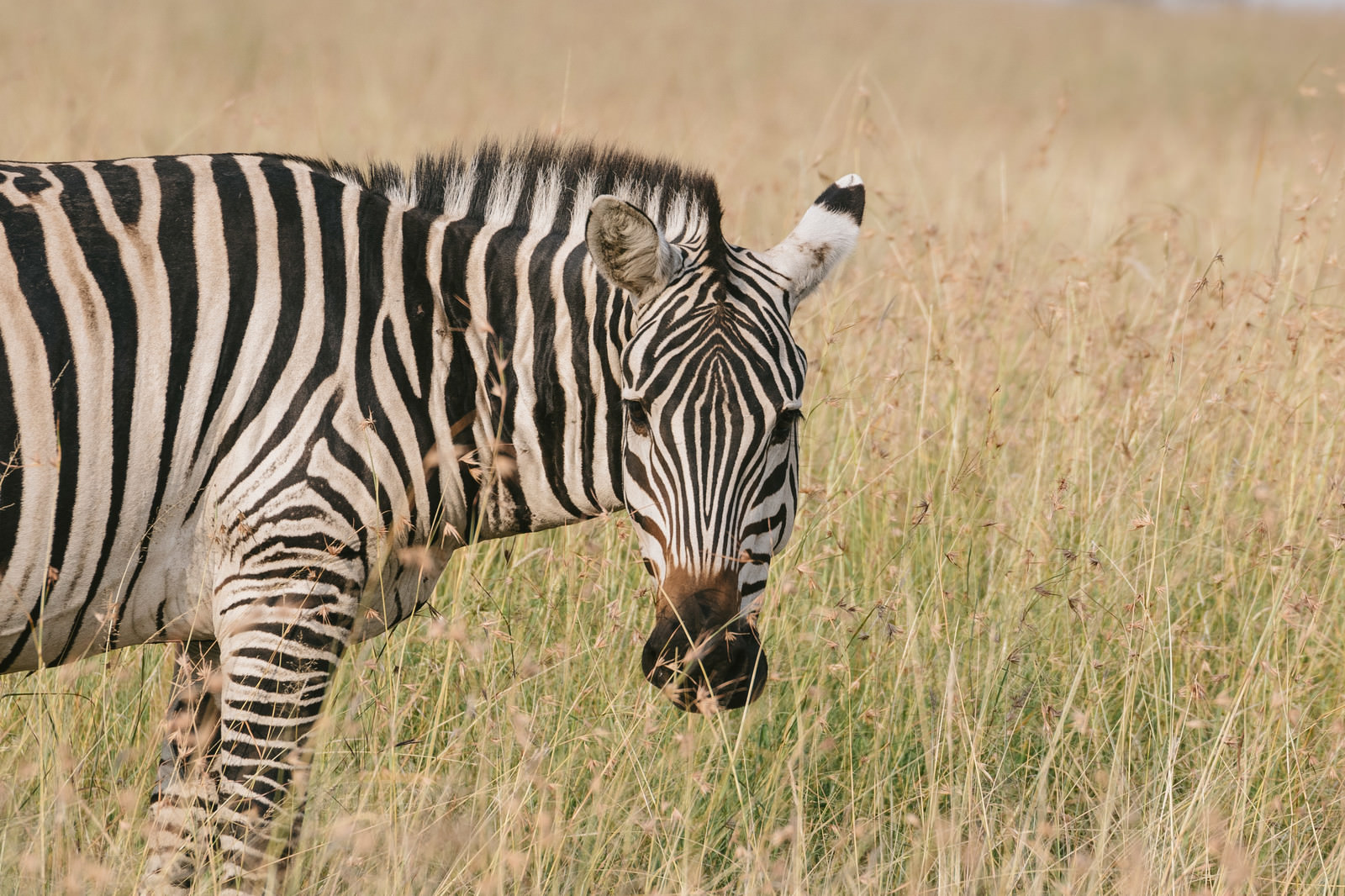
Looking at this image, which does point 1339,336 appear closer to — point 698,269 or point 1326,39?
point 698,269

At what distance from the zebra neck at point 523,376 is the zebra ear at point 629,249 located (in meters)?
0.10

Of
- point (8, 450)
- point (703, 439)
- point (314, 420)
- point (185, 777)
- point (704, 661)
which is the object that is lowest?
point (185, 777)

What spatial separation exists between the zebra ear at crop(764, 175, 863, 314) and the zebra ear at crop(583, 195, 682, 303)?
1.00 ft

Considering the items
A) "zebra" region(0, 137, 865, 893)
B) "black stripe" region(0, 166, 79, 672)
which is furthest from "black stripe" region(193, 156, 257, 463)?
"black stripe" region(0, 166, 79, 672)

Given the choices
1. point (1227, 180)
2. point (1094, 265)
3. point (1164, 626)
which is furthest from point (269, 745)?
point (1227, 180)

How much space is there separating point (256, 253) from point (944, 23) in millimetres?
33636

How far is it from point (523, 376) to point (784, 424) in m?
0.70

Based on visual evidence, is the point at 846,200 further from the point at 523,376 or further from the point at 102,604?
the point at 102,604

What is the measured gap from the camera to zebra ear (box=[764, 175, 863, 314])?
2879 millimetres

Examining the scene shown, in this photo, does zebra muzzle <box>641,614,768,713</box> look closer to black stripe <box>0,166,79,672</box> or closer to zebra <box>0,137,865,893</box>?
zebra <box>0,137,865,893</box>

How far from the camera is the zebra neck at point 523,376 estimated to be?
286 centimetres

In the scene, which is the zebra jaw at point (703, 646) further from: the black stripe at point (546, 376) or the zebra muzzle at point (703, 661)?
the black stripe at point (546, 376)

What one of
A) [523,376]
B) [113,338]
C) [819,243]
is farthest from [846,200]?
[113,338]

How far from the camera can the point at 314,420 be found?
8.80 ft
